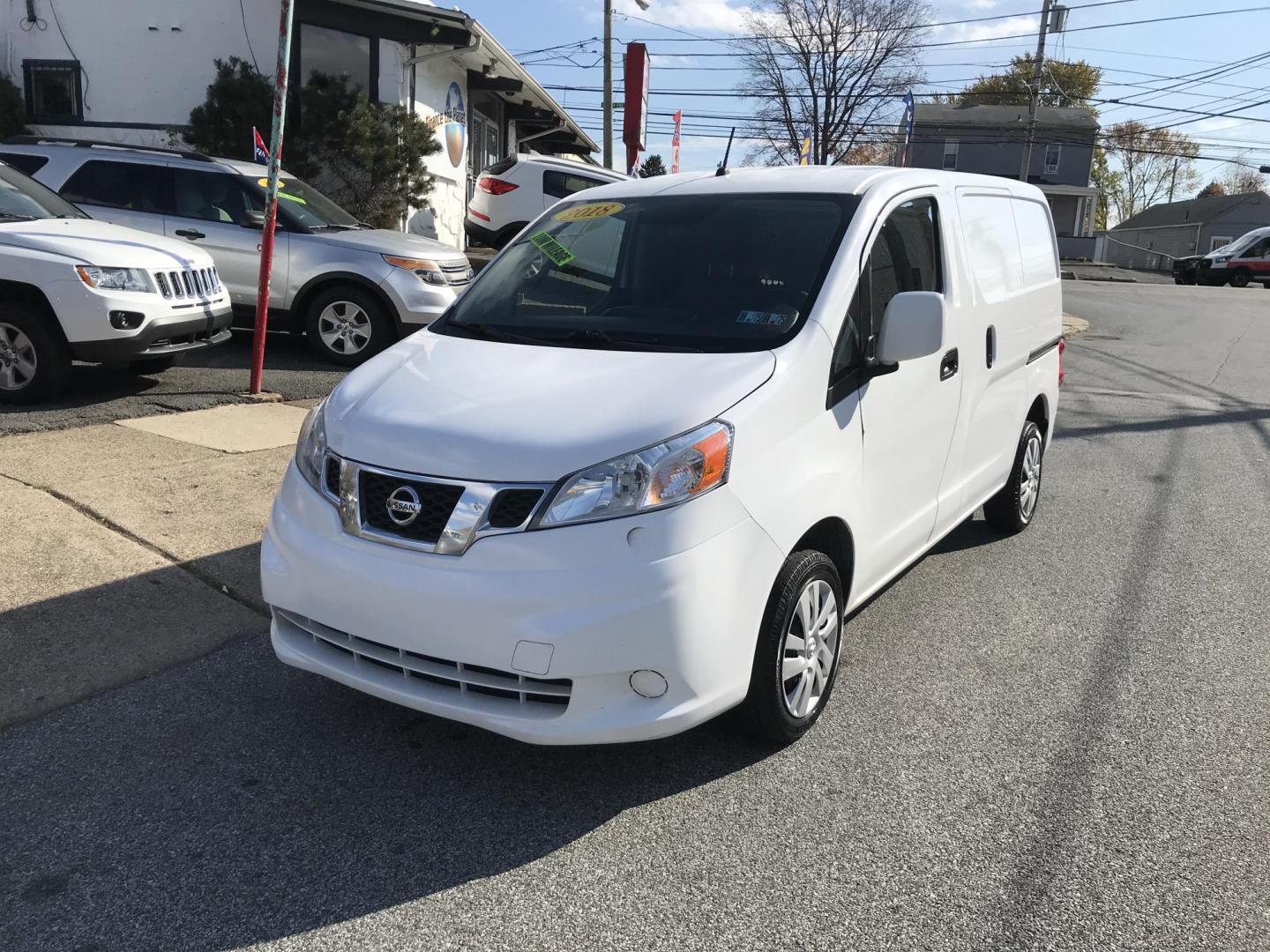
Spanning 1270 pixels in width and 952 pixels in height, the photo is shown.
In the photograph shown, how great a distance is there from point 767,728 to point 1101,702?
55.6 inches

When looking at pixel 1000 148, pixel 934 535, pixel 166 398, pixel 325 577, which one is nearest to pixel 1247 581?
pixel 934 535

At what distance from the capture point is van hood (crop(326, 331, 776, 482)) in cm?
301

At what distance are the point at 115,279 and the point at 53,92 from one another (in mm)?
11600

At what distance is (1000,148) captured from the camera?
56375 mm

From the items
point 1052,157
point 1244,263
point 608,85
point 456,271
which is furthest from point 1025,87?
point 456,271

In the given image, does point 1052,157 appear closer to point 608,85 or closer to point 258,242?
point 608,85

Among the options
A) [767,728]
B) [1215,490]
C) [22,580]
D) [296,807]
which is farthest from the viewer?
[1215,490]

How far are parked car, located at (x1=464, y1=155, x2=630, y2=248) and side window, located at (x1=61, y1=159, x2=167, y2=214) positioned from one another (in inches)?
297

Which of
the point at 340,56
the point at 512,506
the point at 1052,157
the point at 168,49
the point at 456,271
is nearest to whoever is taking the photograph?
the point at 512,506

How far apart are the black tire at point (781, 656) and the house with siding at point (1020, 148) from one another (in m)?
56.1

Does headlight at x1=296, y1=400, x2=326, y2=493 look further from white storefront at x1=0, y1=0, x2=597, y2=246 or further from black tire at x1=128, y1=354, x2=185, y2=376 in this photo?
white storefront at x1=0, y1=0, x2=597, y2=246

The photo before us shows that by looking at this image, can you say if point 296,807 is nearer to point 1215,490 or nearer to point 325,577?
point 325,577

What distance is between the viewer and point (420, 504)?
305 cm

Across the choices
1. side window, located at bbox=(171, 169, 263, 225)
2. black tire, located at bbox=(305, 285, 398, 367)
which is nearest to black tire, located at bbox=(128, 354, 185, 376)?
black tire, located at bbox=(305, 285, 398, 367)
